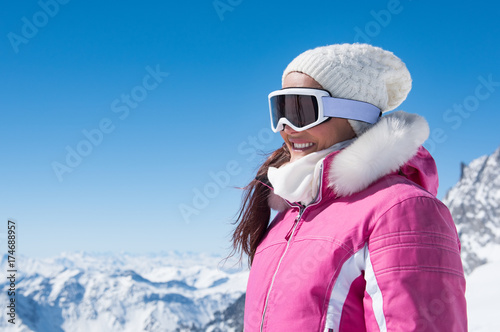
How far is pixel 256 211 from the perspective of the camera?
3.36m

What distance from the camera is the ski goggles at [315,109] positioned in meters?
2.53

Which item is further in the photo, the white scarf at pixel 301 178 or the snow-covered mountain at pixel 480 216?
the snow-covered mountain at pixel 480 216

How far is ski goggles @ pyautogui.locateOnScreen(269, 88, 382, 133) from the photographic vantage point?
2531 millimetres

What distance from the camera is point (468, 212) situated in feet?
598

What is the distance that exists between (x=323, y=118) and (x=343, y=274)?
92 centimetres

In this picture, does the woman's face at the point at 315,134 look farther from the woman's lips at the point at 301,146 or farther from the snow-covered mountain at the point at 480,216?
the snow-covered mountain at the point at 480,216

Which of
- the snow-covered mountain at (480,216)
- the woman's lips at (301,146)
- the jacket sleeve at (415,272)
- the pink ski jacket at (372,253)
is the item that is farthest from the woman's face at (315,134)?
the snow-covered mountain at (480,216)

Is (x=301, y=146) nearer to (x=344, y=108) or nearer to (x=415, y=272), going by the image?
(x=344, y=108)

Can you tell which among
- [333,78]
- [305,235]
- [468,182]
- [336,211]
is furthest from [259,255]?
[468,182]

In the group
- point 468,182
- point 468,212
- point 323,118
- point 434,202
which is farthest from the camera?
point 468,182

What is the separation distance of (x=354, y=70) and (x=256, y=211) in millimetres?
1349

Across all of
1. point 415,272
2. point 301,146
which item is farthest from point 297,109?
point 415,272

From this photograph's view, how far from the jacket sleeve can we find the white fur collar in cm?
30

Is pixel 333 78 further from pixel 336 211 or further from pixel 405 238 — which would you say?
pixel 405 238
